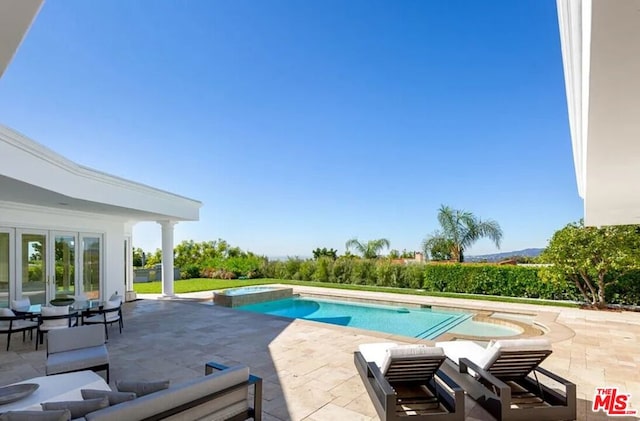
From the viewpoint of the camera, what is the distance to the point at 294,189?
83.7ft

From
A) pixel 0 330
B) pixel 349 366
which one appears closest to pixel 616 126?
pixel 349 366

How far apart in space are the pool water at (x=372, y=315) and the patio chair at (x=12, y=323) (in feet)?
20.3

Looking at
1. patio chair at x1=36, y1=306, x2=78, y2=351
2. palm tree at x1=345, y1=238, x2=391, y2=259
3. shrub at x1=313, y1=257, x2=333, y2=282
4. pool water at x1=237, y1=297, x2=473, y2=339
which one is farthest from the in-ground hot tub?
palm tree at x1=345, y1=238, x2=391, y2=259

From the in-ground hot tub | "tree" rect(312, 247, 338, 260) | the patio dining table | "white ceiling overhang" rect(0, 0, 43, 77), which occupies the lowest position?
the in-ground hot tub

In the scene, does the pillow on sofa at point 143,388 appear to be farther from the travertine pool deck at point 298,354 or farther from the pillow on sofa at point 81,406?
the travertine pool deck at point 298,354

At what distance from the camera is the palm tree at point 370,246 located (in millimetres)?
24406

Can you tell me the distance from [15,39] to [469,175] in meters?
20.8

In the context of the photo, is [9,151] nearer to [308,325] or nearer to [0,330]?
[0,330]

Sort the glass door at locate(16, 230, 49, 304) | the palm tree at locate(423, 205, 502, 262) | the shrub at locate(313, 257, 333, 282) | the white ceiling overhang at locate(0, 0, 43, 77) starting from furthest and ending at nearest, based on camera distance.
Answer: the palm tree at locate(423, 205, 502, 262)
the shrub at locate(313, 257, 333, 282)
the glass door at locate(16, 230, 49, 304)
the white ceiling overhang at locate(0, 0, 43, 77)

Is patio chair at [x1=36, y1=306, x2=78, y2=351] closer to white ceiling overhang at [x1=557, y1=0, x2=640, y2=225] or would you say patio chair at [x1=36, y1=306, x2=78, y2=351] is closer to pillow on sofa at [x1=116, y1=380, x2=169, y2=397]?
pillow on sofa at [x1=116, y1=380, x2=169, y2=397]

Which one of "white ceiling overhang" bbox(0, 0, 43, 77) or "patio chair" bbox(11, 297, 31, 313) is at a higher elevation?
"white ceiling overhang" bbox(0, 0, 43, 77)

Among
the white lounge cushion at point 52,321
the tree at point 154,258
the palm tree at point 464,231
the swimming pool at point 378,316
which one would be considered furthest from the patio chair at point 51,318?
the tree at point 154,258

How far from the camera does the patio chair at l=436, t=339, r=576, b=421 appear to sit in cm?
370

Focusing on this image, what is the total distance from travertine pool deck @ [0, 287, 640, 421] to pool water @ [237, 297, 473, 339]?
230 cm
